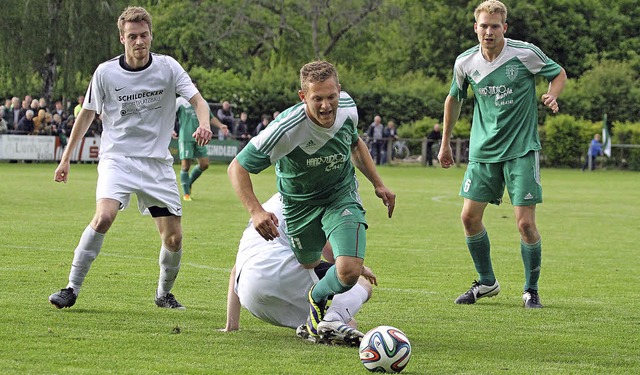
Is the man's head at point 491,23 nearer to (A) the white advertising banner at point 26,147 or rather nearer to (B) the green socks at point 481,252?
(B) the green socks at point 481,252

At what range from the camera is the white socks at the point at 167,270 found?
8.71m

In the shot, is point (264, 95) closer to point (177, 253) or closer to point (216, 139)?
point (216, 139)

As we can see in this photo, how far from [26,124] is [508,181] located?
95.0ft

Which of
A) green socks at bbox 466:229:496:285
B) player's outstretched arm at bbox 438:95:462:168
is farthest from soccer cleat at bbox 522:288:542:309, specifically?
player's outstretched arm at bbox 438:95:462:168

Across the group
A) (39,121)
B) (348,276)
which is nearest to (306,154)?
(348,276)

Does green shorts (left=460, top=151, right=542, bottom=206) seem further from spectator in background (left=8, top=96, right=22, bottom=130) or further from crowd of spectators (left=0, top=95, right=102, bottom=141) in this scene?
spectator in background (left=8, top=96, right=22, bottom=130)

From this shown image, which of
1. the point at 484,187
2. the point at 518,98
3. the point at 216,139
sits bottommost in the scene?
the point at 216,139

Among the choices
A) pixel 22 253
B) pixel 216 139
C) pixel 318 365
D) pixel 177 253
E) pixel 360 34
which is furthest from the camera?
pixel 360 34

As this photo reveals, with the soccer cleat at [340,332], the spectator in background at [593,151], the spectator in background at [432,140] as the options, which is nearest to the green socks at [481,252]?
the soccer cleat at [340,332]

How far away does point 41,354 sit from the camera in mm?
6512

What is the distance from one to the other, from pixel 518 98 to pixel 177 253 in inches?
117

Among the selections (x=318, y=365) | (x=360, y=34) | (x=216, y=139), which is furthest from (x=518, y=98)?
(x=360, y=34)

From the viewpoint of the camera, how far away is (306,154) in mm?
7273

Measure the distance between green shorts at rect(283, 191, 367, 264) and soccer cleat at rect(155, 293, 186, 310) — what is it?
1.40 m
